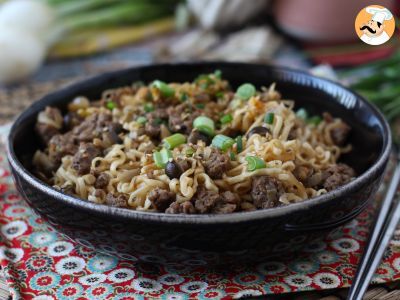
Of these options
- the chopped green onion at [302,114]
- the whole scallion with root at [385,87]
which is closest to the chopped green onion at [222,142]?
the chopped green onion at [302,114]

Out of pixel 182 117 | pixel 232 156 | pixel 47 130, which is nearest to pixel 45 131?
pixel 47 130

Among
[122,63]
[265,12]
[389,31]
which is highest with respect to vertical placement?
[389,31]

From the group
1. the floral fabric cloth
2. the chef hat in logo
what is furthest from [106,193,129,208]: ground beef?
the chef hat in logo

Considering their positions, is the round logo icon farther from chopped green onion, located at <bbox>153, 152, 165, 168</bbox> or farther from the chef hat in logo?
chopped green onion, located at <bbox>153, 152, 165, 168</bbox>

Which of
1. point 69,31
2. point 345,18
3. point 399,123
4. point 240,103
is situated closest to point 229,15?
point 345,18

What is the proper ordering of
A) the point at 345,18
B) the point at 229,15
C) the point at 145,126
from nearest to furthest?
the point at 145,126 → the point at 345,18 → the point at 229,15

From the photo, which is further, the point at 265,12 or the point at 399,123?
the point at 265,12

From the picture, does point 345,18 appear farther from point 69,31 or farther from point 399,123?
point 69,31
